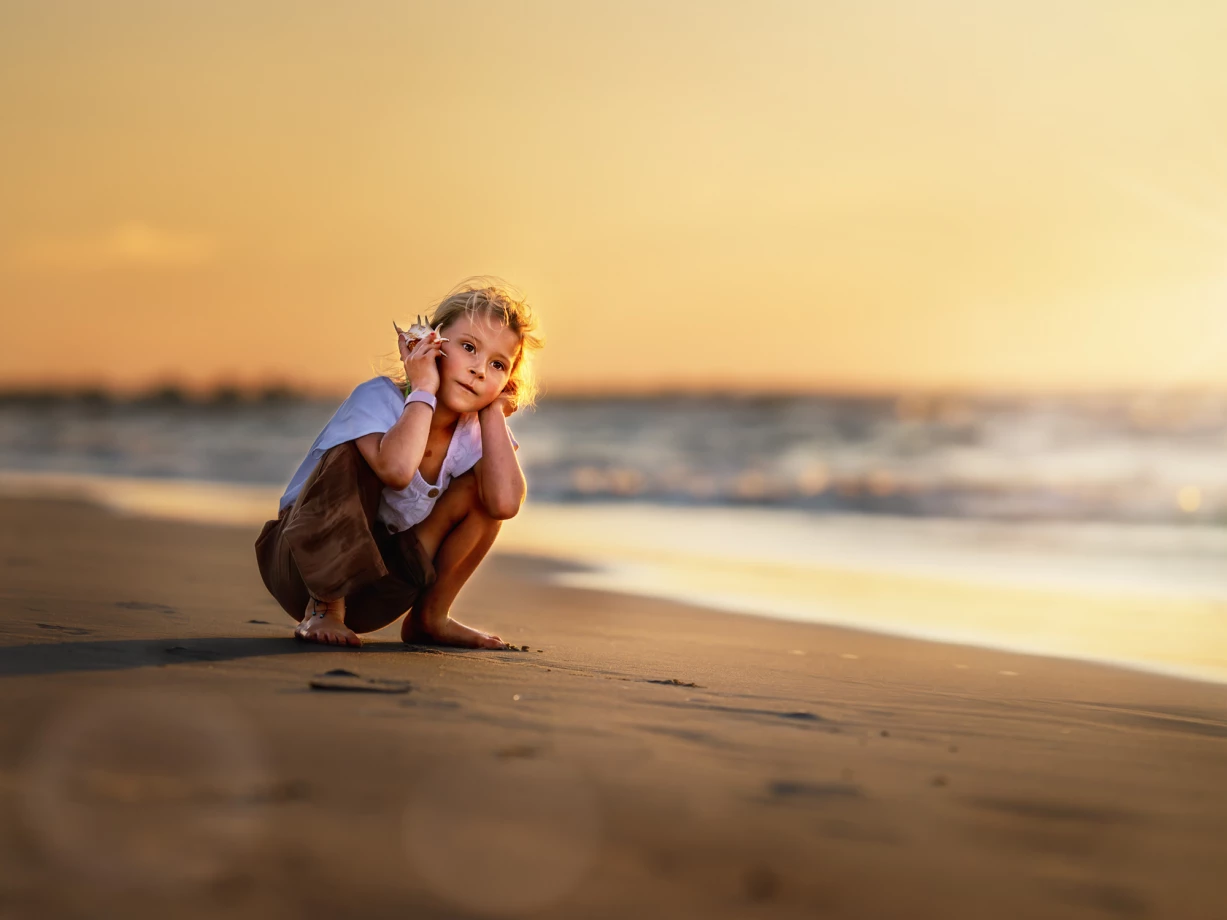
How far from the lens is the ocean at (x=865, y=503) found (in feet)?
20.2

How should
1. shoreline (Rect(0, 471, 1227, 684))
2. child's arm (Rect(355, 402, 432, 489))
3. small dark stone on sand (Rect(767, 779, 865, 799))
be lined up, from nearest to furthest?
small dark stone on sand (Rect(767, 779, 865, 799)), child's arm (Rect(355, 402, 432, 489)), shoreline (Rect(0, 471, 1227, 684))

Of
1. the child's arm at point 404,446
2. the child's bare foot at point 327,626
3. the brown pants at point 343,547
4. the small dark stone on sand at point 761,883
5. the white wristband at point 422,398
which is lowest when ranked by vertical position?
the small dark stone on sand at point 761,883

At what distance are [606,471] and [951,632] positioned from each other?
1342 cm

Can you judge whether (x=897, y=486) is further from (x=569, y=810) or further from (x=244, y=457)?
(x=569, y=810)

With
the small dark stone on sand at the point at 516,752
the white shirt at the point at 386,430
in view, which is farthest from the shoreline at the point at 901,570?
the small dark stone on sand at the point at 516,752


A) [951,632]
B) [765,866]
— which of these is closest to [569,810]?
[765,866]

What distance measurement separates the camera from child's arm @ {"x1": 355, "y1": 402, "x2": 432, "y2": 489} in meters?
3.56

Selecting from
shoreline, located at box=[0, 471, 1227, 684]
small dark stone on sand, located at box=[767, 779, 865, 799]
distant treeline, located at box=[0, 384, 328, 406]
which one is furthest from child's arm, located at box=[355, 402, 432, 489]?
distant treeline, located at box=[0, 384, 328, 406]

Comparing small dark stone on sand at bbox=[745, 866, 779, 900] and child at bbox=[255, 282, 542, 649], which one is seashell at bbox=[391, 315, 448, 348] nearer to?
child at bbox=[255, 282, 542, 649]

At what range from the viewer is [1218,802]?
2.61 meters

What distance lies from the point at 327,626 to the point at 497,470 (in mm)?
712

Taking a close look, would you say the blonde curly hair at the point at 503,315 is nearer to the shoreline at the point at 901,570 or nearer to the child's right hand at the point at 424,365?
the child's right hand at the point at 424,365

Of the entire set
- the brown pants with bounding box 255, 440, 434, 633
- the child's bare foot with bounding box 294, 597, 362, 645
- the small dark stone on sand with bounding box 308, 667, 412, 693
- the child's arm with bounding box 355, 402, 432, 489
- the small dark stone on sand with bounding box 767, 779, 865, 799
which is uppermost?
the child's arm with bounding box 355, 402, 432, 489

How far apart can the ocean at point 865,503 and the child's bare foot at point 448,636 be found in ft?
6.80
